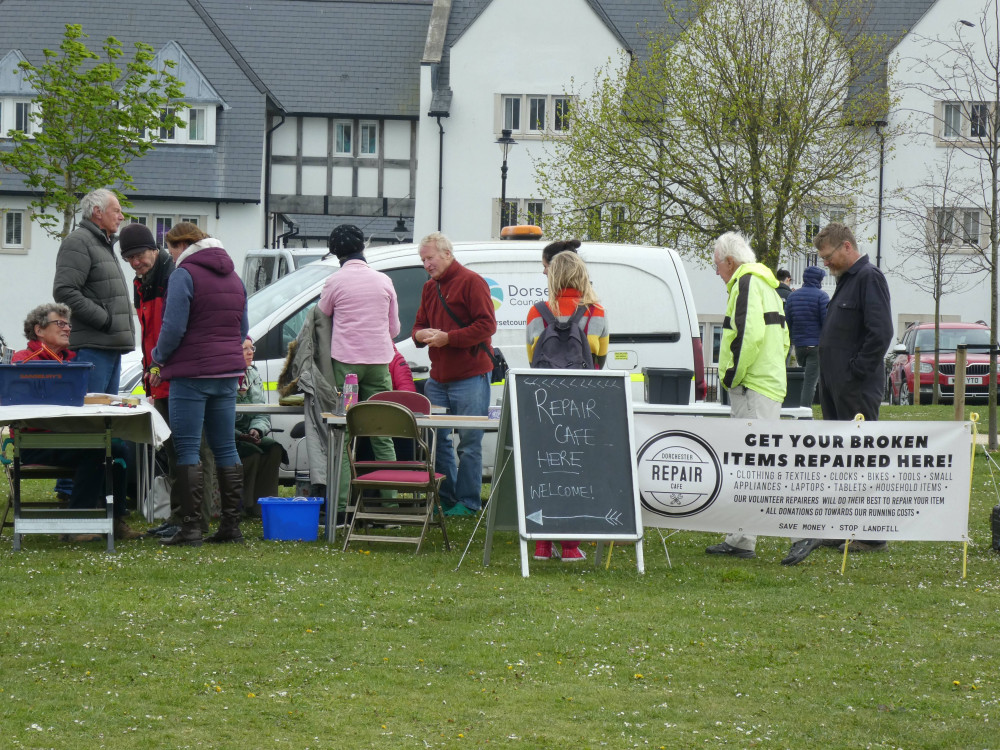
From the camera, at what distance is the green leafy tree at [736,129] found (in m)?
29.2

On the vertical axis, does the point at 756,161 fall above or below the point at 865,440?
above

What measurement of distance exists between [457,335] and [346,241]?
3.52 ft

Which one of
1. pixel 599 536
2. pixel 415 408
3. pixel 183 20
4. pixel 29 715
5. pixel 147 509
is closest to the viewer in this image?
pixel 29 715

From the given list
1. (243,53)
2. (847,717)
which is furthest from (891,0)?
(847,717)

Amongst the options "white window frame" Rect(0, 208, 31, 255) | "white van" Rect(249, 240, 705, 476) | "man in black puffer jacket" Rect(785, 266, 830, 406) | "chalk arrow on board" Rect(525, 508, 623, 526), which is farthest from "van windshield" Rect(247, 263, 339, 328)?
"white window frame" Rect(0, 208, 31, 255)

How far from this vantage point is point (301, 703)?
508 centimetres

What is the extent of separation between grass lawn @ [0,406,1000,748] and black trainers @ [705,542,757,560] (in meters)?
0.23

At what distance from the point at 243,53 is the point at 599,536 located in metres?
39.1

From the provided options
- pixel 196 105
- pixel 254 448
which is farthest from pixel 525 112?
pixel 254 448

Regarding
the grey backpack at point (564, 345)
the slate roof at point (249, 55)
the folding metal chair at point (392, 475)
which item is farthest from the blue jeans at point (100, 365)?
the slate roof at point (249, 55)

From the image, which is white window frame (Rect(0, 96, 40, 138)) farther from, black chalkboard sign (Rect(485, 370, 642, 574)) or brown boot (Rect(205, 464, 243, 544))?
black chalkboard sign (Rect(485, 370, 642, 574))

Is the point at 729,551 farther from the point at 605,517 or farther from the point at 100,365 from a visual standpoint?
the point at 100,365

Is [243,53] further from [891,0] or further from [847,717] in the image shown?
[847,717]

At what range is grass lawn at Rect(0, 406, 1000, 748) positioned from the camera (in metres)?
4.82
